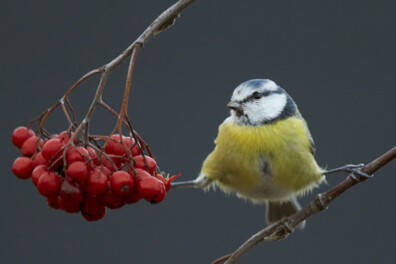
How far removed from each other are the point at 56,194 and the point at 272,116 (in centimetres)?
81

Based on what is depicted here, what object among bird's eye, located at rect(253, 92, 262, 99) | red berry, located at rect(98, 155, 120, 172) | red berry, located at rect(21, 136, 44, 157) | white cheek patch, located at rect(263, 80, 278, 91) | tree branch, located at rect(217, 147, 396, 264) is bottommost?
tree branch, located at rect(217, 147, 396, 264)

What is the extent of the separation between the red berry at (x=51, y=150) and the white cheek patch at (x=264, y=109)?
0.72 m

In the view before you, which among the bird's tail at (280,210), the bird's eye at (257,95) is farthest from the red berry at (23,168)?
the bird's tail at (280,210)

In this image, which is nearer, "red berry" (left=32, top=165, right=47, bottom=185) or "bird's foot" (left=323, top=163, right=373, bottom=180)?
"red berry" (left=32, top=165, right=47, bottom=185)

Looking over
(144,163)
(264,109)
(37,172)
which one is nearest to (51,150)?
(37,172)

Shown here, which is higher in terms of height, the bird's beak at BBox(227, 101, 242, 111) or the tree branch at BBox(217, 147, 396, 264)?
the bird's beak at BBox(227, 101, 242, 111)

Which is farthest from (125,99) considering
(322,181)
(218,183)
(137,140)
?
(322,181)

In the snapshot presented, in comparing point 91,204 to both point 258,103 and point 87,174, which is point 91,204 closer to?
point 87,174

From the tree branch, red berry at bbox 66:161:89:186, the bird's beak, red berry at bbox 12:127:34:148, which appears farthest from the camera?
the bird's beak

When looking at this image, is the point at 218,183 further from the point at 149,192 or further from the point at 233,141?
the point at 149,192

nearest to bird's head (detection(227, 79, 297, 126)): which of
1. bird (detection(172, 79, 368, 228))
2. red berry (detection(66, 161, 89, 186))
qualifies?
bird (detection(172, 79, 368, 228))

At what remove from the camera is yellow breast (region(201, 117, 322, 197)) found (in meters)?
1.41

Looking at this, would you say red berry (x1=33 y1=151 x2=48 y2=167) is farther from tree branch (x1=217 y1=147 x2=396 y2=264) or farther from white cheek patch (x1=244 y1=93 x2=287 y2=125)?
white cheek patch (x1=244 y1=93 x2=287 y2=125)

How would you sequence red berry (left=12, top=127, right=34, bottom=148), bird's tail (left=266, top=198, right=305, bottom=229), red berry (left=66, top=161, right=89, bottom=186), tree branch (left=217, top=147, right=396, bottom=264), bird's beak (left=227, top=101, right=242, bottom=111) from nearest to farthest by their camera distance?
red berry (left=66, top=161, right=89, bottom=186), red berry (left=12, top=127, right=34, bottom=148), tree branch (left=217, top=147, right=396, bottom=264), bird's beak (left=227, top=101, right=242, bottom=111), bird's tail (left=266, top=198, right=305, bottom=229)
